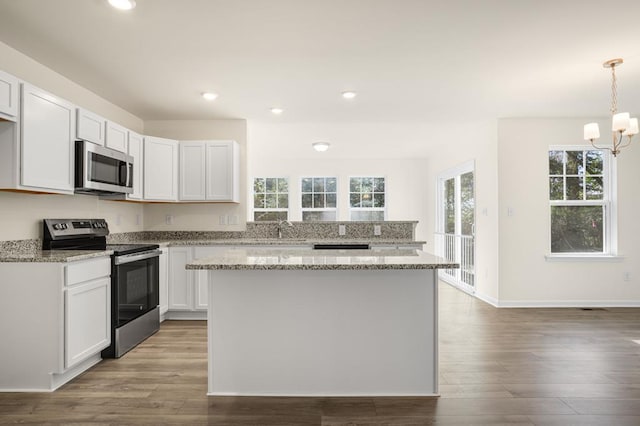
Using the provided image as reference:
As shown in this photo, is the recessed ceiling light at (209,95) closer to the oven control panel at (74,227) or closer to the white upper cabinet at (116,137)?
the white upper cabinet at (116,137)

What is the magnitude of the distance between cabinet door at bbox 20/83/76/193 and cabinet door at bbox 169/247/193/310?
57.6 inches

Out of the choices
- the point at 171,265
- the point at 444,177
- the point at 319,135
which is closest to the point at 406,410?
the point at 171,265

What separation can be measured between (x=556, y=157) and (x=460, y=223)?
76.9 inches

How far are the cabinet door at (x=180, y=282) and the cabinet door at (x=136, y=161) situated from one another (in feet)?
2.44

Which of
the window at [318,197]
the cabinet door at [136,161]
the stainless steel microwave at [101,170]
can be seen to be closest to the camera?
the stainless steel microwave at [101,170]

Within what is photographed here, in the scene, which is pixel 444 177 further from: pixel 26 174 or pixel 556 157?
pixel 26 174

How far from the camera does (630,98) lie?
4168 millimetres

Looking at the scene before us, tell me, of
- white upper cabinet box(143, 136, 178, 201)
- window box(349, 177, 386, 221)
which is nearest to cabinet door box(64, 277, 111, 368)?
white upper cabinet box(143, 136, 178, 201)

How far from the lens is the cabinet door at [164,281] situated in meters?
4.15

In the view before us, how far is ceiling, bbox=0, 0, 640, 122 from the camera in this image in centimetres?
238

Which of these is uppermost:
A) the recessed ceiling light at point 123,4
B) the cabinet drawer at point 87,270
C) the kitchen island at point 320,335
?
the recessed ceiling light at point 123,4

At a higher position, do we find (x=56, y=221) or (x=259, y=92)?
(x=259, y=92)

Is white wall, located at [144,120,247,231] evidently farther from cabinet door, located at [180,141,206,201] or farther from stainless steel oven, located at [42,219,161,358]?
stainless steel oven, located at [42,219,161,358]

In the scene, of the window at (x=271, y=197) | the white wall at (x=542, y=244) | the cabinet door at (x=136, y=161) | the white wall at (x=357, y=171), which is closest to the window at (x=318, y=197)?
the white wall at (x=357, y=171)
